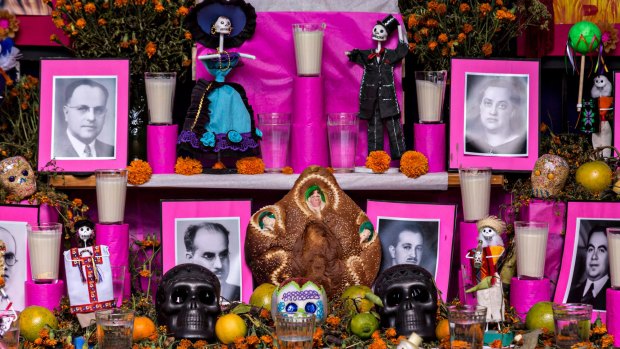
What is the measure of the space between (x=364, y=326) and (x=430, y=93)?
1102 mm

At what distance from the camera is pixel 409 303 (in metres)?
4.06

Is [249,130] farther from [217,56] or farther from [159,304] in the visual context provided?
[159,304]

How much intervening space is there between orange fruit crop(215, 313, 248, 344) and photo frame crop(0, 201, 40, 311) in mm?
915

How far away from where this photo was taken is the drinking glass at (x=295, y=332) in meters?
3.62

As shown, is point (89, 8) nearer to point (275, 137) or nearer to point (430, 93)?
point (275, 137)

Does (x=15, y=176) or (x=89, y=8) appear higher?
(x=89, y=8)

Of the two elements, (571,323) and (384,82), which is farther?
(384,82)

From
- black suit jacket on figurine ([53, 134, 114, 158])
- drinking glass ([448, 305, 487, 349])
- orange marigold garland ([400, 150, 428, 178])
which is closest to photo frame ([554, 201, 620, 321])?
orange marigold garland ([400, 150, 428, 178])

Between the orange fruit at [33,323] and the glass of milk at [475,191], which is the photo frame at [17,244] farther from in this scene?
the glass of milk at [475,191]

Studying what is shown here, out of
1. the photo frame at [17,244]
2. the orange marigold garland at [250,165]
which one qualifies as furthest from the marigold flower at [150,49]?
the photo frame at [17,244]

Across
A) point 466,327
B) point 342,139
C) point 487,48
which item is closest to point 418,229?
point 342,139

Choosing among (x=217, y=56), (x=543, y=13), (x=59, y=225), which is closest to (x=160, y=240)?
(x=59, y=225)

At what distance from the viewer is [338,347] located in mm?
3988

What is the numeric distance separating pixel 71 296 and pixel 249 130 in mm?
979
